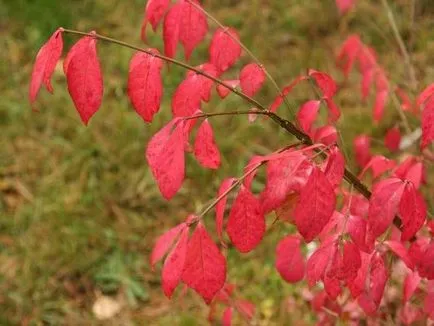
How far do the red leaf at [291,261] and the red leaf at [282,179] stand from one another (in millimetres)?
524

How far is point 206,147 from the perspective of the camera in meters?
1.38

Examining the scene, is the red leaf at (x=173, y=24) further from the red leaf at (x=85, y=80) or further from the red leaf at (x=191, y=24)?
the red leaf at (x=85, y=80)

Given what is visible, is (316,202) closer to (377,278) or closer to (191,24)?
(377,278)

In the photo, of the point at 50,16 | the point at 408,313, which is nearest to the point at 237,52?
the point at 408,313

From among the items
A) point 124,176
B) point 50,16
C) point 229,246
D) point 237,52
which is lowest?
point 229,246

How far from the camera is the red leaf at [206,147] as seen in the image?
1371mm

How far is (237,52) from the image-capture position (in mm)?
1622

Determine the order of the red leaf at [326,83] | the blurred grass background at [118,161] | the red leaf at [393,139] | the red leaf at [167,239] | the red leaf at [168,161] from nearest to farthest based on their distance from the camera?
1. the red leaf at [168,161]
2. the red leaf at [167,239]
3. the red leaf at [326,83]
4. the red leaf at [393,139]
5. the blurred grass background at [118,161]

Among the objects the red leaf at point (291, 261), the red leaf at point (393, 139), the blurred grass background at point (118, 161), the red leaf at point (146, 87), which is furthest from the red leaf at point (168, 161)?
the blurred grass background at point (118, 161)

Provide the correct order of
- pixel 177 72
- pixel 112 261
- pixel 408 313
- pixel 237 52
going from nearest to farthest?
pixel 237 52 → pixel 408 313 → pixel 112 261 → pixel 177 72

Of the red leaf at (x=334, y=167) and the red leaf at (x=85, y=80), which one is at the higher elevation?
the red leaf at (x=85, y=80)

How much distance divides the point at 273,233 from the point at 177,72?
1.10 metres

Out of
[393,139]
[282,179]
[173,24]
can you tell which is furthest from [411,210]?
[393,139]

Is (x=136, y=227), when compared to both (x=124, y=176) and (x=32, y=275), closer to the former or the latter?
(x=124, y=176)
